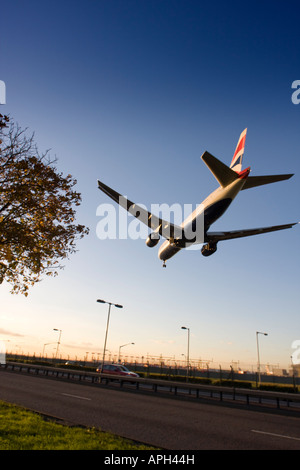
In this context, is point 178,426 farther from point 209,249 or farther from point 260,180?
point 260,180

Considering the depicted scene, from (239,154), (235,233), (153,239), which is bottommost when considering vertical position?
(153,239)

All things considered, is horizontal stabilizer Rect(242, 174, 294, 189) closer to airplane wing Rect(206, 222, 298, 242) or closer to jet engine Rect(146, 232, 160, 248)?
airplane wing Rect(206, 222, 298, 242)

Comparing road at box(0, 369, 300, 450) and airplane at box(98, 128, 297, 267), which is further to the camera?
airplane at box(98, 128, 297, 267)

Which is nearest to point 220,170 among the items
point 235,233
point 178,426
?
point 235,233

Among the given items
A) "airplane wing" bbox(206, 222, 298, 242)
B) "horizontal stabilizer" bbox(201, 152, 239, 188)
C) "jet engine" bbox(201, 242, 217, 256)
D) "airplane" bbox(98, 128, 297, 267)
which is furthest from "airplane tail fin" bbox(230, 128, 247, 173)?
"jet engine" bbox(201, 242, 217, 256)

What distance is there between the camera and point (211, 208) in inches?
750

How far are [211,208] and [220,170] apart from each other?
245 centimetres

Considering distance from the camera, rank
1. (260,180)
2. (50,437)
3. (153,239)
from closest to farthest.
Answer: (50,437), (260,180), (153,239)

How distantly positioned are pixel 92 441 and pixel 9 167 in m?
9.60

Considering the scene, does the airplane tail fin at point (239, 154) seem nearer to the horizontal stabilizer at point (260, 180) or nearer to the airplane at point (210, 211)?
the airplane at point (210, 211)

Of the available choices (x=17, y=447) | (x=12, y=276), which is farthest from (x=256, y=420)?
(x=12, y=276)

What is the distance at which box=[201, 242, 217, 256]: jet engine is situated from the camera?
21312mm

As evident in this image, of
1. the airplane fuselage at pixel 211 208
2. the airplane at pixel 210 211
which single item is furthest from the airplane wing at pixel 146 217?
the airplane fuselage at pixel 211 208
